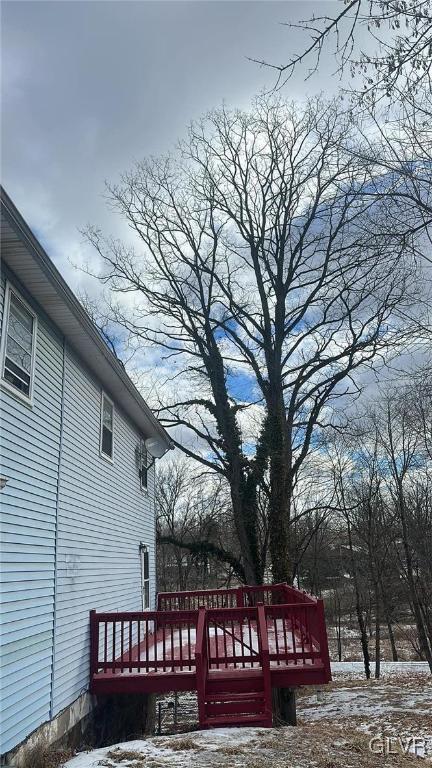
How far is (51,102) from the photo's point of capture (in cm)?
744

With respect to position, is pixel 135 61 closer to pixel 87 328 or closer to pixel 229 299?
pixel 87 328

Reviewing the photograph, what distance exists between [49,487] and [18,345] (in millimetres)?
1935

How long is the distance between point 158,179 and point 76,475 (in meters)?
13.6

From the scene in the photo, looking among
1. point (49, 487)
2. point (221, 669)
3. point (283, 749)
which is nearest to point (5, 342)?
point (49, 487)

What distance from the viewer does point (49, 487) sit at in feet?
22.7

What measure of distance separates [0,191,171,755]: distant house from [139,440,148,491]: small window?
323 cm

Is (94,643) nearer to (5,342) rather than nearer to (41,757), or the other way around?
(41,757)

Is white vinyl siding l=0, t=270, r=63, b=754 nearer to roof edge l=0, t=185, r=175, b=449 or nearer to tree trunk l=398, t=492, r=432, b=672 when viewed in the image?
roof edge l=0, t=185, r=175, b=449

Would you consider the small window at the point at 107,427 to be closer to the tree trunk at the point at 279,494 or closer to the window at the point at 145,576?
the window at the point at 145,576

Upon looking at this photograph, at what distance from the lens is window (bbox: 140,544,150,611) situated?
43.6 ft

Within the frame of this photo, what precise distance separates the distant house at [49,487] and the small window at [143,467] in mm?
3227

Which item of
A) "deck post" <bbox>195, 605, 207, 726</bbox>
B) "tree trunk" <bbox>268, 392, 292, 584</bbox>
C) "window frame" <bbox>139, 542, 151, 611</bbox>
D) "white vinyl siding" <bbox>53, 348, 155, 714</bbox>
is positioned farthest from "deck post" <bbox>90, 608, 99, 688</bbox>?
"tree trunk" <bbox>268, 392, 292, 584</bbox>

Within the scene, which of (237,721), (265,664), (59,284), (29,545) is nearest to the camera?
(29,545)

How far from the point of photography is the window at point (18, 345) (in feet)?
19.1
